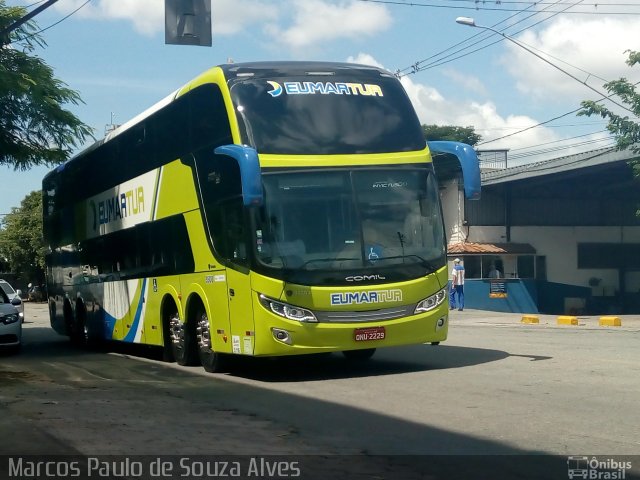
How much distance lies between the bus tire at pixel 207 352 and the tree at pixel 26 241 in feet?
205

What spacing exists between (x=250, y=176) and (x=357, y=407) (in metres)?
3.20

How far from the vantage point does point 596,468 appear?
6.89 meters

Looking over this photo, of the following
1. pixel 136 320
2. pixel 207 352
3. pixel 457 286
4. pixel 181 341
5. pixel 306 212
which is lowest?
Answer: pixel 207 352

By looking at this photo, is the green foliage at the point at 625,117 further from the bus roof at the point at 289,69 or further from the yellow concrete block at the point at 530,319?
the bus roof at the point at 289,69

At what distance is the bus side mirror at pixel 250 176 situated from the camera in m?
11.5

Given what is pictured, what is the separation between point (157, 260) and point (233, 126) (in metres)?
4.57

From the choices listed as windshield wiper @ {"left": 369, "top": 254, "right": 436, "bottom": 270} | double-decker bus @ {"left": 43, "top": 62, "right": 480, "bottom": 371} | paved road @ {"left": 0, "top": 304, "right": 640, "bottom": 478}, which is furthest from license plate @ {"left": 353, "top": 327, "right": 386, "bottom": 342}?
windshield wiper @ {"left": 369, "top": 254, "right": 436, "bottom": 270}

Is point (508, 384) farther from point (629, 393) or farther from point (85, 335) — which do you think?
point (85, 335)

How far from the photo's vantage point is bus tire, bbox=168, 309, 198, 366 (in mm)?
15044

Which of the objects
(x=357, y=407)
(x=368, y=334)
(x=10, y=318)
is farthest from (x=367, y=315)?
(x=10, y=318)

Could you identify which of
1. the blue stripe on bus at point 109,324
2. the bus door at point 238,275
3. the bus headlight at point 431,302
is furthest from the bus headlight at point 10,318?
the bus headlight at point 431,302

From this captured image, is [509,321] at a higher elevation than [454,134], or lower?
lower

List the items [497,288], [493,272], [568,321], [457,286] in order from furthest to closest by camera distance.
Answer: [493,272]
[497,288]
[457,286]
[568,321]

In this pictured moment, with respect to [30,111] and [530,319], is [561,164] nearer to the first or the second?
[530,319]
